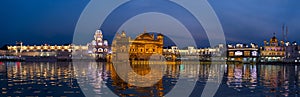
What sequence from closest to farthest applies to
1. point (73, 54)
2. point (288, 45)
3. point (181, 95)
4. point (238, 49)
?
point (181, 95)
point (288, 45)
point (238, 49)
point (73, 54)

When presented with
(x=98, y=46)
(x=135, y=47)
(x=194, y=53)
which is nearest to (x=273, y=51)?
(x=135, y=47)

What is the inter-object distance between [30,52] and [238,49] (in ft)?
Result: 264

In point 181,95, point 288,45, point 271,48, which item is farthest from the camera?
point 271,48

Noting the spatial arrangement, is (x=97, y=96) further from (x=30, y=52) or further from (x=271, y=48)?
(x=30, y=52)

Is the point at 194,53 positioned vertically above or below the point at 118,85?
below

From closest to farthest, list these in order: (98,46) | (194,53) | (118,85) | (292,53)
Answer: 1. (118,85)
2. (292,53)
3. (98,46)
4. (194,53)

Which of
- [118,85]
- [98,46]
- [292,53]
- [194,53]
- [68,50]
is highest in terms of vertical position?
[98,46]

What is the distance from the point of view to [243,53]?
419 feet

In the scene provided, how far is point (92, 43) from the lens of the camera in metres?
152

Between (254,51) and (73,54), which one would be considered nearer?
(254,51)

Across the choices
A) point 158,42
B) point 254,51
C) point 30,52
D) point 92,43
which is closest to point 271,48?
point 254,51

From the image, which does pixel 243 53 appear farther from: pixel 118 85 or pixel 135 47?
pixel 118 85

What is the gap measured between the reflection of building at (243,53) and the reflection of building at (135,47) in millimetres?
28515

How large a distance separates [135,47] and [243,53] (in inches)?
1487
